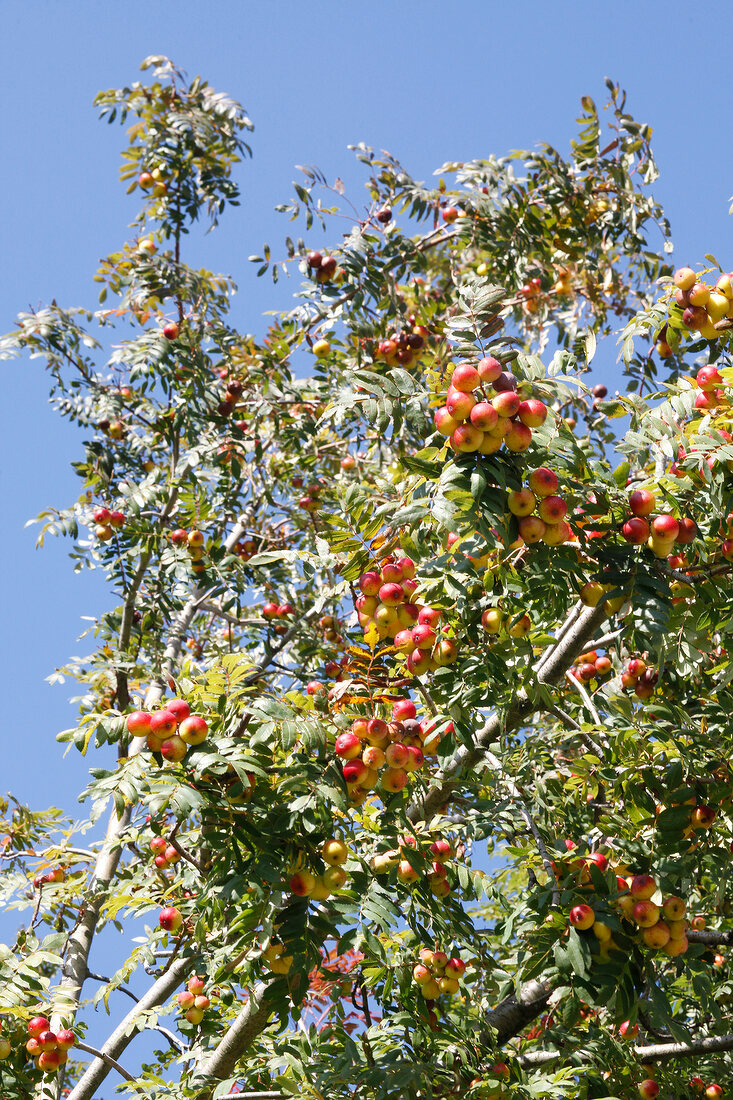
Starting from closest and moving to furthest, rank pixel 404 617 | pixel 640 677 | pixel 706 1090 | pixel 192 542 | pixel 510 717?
pixel 404 617 < pixel 510 717 < pixel 640 677 < pixel 706 1090 < pixel 192 542

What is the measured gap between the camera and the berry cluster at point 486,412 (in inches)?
92.2

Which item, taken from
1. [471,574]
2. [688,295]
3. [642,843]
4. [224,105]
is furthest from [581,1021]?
[224,105]

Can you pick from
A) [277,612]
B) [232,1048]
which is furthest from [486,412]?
[277,612]

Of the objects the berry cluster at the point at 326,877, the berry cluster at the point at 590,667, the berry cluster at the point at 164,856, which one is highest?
the berry cluster at the point at 590,667

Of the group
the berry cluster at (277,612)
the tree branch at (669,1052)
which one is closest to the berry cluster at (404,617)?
the tree branch at (669,1052)

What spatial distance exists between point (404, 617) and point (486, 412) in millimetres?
788

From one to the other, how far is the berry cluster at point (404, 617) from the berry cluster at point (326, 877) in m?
0.62

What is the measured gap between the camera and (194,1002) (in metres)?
3.83

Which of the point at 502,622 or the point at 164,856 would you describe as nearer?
the point at 502,622

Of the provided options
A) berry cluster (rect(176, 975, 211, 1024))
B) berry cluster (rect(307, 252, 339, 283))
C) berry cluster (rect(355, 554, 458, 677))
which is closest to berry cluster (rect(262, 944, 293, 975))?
berry cluster (rect(355, 554, 458, 677))

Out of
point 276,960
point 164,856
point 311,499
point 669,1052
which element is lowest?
point 276,960

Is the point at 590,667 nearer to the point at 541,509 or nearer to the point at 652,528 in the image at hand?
the point at 652,528

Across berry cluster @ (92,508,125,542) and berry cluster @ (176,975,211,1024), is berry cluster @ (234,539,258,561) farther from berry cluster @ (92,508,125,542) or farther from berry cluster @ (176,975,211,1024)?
berry cluster @ (176,975,211,1024)

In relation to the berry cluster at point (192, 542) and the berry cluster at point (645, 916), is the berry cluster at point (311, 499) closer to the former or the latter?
the berry cluster at point (192, 542)
